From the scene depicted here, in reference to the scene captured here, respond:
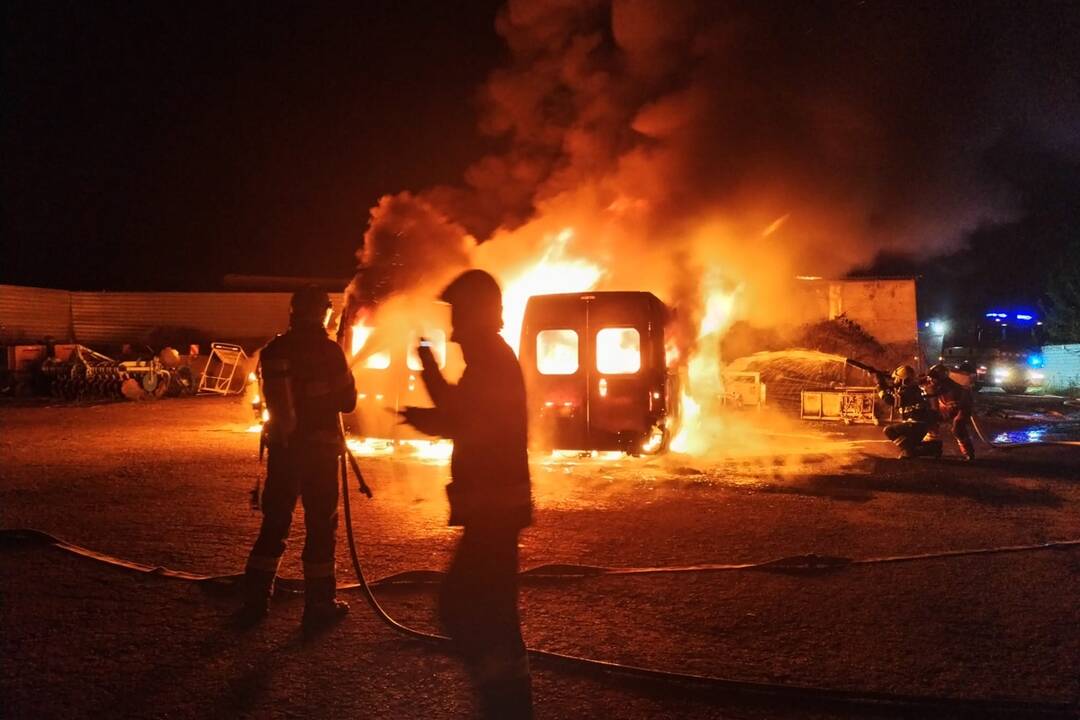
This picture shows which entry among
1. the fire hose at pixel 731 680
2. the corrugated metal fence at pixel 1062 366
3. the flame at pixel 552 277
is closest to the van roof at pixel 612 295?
the flame at pixel 552 277

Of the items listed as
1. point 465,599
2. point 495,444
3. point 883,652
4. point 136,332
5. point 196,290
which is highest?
point 196,290

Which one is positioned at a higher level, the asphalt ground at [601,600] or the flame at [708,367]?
the flame at [708,367]

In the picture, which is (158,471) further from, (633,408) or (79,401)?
(79,401)

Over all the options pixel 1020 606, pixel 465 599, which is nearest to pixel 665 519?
pixel 1020 606

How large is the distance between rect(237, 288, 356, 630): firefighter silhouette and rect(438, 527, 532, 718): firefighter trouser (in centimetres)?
160

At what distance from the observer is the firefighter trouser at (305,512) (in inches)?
173

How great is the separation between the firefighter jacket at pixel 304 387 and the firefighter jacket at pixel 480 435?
169 cm

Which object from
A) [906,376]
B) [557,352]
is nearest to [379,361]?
[557,352]

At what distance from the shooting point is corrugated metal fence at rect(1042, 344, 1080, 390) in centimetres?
2450

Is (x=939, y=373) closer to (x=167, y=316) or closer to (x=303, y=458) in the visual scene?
(x=303, y=458)

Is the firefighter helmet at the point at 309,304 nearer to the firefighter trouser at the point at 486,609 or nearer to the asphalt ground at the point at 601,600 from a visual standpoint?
the asphalt ground at the point at 601,600

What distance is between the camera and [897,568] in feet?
17.9

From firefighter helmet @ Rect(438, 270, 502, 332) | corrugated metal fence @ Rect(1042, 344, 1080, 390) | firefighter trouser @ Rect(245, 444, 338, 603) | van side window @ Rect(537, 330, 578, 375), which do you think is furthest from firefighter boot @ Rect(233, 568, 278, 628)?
corrugated metal fence @ Rect(1042, 344, 1080, 390)

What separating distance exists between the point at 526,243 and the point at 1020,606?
34.6ft
